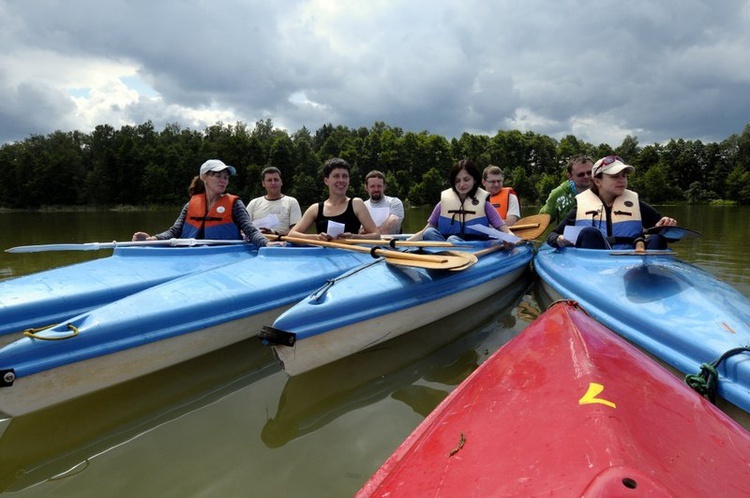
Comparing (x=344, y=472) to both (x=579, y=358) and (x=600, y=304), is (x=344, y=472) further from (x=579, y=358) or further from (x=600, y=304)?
(x=600, y=304)

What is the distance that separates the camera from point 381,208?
6465mm

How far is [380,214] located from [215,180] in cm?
249

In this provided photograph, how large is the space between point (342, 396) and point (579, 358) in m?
1.55

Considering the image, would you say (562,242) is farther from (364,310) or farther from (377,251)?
(364,310)

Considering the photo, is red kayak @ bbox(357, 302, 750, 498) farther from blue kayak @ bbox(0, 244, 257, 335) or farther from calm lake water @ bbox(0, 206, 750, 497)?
blue kayak @ bbox(0, 244, 257, 335)

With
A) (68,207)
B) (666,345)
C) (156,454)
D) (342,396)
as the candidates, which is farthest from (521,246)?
(68,207)

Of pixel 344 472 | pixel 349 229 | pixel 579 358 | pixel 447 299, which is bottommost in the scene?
pixel 344 472

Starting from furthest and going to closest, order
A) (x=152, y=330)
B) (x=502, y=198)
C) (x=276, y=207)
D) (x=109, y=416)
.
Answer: (x=502, y=198), (x=276, y=207), (x=152, y=330), (x=109, y=416)

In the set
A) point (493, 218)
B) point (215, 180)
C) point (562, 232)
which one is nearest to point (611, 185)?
point (562, 232)

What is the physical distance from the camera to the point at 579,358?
6.33ft

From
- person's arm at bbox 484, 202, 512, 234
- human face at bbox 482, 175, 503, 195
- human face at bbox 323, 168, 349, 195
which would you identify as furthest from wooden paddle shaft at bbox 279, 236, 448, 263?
human face at bbox 482, 175, 503, 195

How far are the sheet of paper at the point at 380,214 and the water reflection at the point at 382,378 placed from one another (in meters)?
2.42

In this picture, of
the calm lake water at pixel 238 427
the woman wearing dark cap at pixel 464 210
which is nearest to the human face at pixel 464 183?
the woman wearing dark cap at pixel 464 210

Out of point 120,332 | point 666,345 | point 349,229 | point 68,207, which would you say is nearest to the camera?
point 666,345
